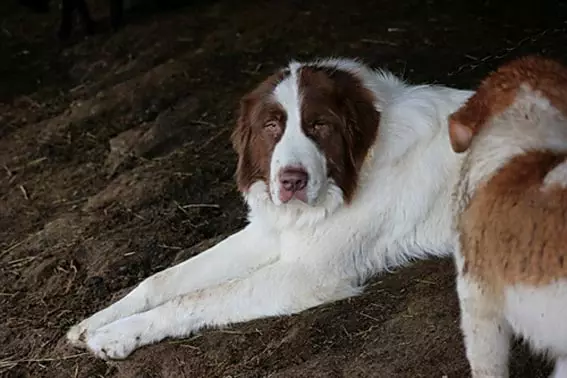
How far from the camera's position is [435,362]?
4055mm

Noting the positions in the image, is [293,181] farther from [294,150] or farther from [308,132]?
[308,132]

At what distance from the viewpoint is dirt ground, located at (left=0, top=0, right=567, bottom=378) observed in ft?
14.3

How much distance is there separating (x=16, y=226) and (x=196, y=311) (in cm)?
191

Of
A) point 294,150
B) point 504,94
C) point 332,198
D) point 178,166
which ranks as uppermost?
point 504,94

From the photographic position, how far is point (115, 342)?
14.9 ft

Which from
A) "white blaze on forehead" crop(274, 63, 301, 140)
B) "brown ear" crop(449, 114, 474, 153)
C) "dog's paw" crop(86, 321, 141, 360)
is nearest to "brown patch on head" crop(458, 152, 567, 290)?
"brown ear" crop(449, 114, 474, 153)

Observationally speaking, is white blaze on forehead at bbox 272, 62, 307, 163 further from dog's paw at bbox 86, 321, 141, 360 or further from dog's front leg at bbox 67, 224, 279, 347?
dog's paw at bbox 86, 321, 141, 360

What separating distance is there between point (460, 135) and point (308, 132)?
0.90 metres

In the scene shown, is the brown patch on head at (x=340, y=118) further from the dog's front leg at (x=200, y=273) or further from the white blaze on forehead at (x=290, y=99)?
the dog's front leg at (x=200, y=273)

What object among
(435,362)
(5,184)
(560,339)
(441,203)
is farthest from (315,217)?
(5,184)

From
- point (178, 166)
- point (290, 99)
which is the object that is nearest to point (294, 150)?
point (290, 99)

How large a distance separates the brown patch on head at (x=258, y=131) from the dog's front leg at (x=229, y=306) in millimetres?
477

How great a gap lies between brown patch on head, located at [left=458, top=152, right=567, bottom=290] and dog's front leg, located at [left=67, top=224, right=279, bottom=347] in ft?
4.87

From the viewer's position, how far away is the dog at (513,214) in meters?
3.25
